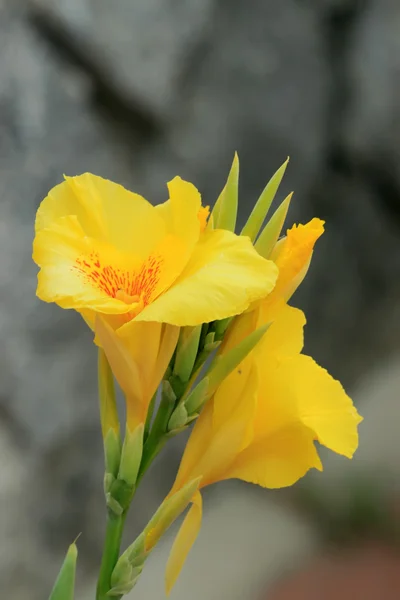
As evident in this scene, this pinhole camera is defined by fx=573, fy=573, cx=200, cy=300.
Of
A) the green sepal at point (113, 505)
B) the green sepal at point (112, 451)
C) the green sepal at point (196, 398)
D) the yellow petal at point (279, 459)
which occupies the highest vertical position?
the green sepal at point (196, 398)

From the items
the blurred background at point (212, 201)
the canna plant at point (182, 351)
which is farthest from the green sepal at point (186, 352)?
the blurred background at point (212, 201)

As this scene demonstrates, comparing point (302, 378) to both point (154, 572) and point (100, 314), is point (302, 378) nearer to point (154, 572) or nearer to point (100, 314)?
point (100, 314)

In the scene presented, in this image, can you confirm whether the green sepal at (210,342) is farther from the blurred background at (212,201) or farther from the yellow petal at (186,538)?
the blurred background at (212,201)

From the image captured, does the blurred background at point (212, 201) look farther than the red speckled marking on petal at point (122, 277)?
Yes

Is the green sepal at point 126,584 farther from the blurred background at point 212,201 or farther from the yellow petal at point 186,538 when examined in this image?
the blurred background at point 212,201

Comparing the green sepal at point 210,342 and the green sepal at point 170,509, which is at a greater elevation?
the green sepal at point 210,342
